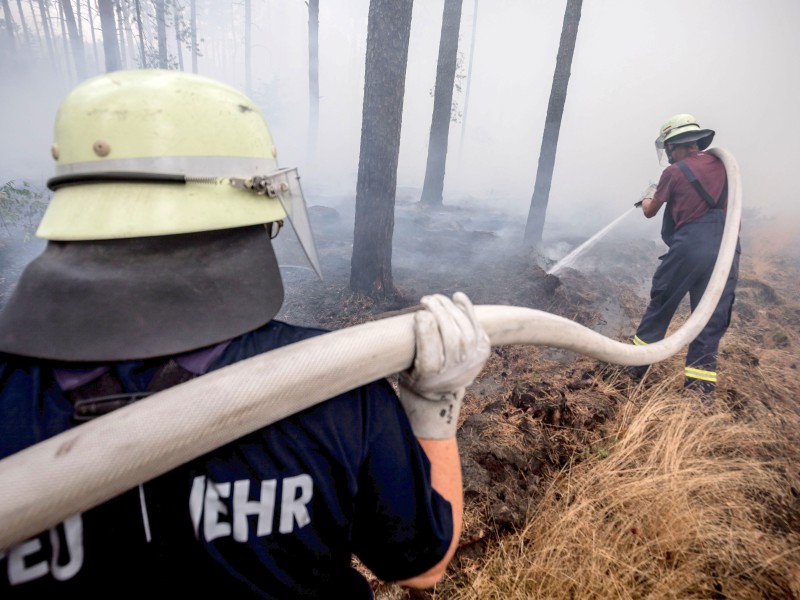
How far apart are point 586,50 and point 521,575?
70870 millimetres

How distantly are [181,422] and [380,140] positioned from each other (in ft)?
16.0

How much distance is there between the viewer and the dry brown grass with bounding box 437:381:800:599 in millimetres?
1801

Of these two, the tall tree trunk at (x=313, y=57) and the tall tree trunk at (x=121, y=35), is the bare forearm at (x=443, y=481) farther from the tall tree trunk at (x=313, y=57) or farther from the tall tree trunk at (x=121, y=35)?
the tall tree trunk at (x=313, y=57)

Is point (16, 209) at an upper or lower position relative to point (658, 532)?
lower

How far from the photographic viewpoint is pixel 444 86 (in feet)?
33.6

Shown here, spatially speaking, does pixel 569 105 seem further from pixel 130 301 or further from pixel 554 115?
pixel 130 301

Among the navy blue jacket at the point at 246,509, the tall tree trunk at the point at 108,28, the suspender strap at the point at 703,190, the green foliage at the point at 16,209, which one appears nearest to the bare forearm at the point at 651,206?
the suspender strap at the point at 703,190

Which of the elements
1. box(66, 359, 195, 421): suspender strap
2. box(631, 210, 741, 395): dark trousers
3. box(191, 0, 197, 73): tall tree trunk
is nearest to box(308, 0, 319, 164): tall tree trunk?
box(191, 0, 197, 73): tall tree trunk

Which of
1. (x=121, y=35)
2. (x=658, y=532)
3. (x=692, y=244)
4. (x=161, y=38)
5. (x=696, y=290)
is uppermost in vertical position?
(x=121, y=35)

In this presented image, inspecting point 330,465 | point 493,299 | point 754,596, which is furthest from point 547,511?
point 493,299

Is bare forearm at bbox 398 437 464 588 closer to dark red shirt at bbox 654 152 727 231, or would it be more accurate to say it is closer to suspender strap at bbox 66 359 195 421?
suspender strap at bbox 66 359 195 421

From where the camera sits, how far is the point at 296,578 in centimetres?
90

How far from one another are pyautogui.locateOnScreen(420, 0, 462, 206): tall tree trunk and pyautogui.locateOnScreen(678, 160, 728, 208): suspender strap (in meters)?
7.62

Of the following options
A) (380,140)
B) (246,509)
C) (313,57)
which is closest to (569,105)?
(313,57)
